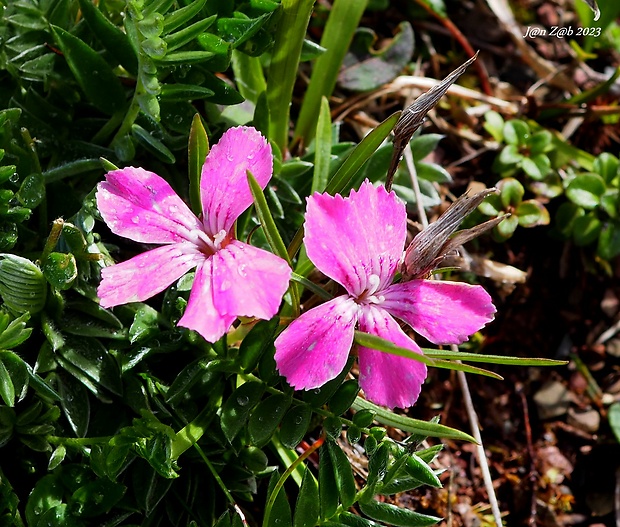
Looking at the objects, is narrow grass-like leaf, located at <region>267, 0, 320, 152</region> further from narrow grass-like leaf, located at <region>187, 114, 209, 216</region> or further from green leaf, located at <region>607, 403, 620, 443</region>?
green leaf, located at <region>607, 403, 620, 443</region>

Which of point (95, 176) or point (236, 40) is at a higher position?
point (236, 40)

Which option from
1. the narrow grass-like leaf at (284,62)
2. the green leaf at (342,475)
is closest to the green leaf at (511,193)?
the narrow grass-like leaf at (284,62)

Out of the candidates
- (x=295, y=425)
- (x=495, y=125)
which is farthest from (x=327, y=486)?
(x=495, y=125)

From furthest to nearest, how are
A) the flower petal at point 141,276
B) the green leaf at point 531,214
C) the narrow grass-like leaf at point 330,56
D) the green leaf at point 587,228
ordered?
the green leaf at point 587,228 → the green leaf at point 531,214 → the narrow grass-like leaf at point 330,56 → the flower petal at point 141,276

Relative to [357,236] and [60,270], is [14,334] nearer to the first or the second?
[60,270]

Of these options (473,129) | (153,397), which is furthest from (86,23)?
(473,129)

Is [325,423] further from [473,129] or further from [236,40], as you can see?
[473,129]

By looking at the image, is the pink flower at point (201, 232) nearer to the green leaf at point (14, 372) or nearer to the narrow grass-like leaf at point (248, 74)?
the green leaf at point (14, 372)
